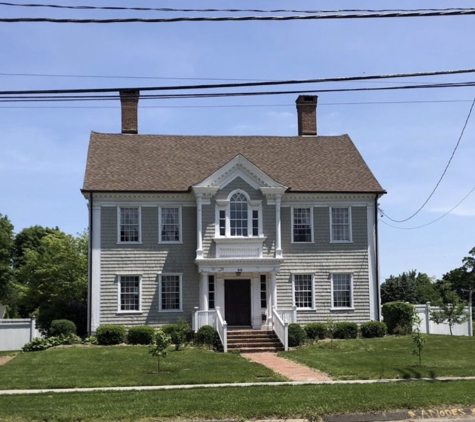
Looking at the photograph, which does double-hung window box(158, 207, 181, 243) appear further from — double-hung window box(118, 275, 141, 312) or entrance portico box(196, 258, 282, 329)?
double-hung window box(118, 275, 141, 312)

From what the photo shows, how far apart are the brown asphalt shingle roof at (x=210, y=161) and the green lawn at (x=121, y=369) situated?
817 cm

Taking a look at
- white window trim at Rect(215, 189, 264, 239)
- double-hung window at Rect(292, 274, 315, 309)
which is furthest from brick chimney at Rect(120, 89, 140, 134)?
double-hung window at Rect(292, 274, 315, 309)

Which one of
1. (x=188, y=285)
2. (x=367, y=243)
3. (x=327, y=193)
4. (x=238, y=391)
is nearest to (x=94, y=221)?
(x=188, y=285)

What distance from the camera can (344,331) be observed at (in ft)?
88.4

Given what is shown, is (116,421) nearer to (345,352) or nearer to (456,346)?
(345,352)

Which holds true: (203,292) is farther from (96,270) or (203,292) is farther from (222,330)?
(96,270)

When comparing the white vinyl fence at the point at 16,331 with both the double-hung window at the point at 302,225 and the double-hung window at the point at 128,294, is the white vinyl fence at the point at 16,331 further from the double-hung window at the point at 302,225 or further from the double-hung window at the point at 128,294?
the double-hung window at the point at 302,225

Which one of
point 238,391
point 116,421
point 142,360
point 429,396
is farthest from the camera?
point 142,360

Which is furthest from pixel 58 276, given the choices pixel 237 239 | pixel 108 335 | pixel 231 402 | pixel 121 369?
pixel 231 402

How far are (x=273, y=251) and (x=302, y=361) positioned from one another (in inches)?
305

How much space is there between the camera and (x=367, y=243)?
94.7 feet

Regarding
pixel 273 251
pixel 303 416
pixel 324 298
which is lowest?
pixel 303 416

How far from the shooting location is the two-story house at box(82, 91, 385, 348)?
2711cm

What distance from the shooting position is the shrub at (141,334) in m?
25.6
